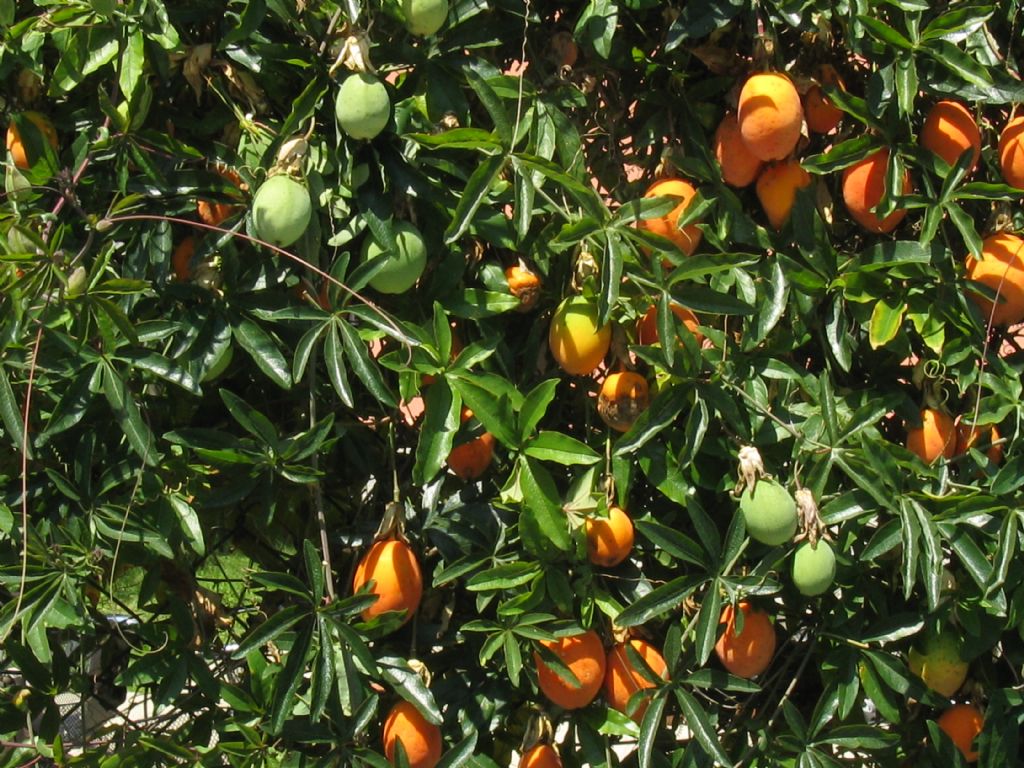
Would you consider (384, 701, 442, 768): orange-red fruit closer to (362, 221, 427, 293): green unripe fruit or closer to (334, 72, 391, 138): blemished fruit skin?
(362, 221, 427, 293): green unripe fruit

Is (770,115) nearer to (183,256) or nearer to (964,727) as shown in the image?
Answer: (183,256)

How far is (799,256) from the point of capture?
5.73 feet

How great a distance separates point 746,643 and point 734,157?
65cm

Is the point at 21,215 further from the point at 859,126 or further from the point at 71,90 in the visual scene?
the point at 859,126

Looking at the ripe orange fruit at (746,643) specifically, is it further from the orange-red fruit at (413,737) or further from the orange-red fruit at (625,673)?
the orange-red fruit at (413,737)

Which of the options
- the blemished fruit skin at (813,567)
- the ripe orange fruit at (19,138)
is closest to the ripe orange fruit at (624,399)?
the blemished fruit skin at (813,567)

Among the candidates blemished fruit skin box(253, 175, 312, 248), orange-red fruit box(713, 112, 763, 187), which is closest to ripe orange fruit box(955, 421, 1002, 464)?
orange-red fruit box(713, 112, 763, 187)

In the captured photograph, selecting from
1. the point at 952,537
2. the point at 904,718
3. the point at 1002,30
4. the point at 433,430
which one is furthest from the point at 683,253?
the point at 904,718

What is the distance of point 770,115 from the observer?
1633 mm

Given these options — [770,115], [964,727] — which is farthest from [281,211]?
[964,727]

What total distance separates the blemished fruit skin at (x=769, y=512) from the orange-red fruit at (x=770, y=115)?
0.44 meters

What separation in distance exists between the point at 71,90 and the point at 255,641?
779 mm

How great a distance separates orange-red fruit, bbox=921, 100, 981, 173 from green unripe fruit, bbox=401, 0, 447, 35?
675 millimetres

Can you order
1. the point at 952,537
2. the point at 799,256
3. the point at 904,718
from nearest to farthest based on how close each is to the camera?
the point at 952,537 < the point at 799,256 < the point at 904,718
